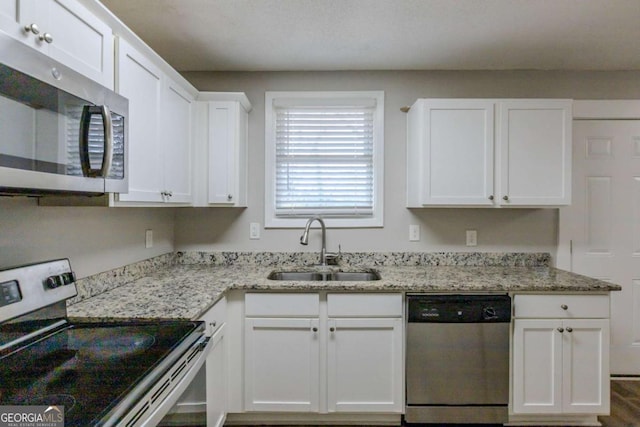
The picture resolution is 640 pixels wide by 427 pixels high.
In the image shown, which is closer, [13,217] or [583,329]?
[13,217]

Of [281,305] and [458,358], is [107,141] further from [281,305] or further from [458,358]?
[458,358]

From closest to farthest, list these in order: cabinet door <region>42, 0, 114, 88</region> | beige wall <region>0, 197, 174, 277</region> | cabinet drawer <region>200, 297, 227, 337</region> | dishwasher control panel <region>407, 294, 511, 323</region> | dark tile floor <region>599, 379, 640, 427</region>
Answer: cabinet door <region>42, 0, 114, 88</region> < beige wall <region>0, 197, 174, 277</region> < cabinet drawer <region>200, 297, 227, 337</region> < dishwasher control panel <region>407, 294, 511, 323</region> < dark tile floor <region>599, 379, 640, 427</region>

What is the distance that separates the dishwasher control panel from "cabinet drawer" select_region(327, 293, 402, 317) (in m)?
0.11

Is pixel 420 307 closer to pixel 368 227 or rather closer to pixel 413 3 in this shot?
pixel 368 227

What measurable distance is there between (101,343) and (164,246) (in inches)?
55.8

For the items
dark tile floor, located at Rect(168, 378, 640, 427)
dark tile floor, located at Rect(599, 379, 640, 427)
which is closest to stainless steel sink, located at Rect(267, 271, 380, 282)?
dark tile floor, located at Rect(168, 378, 640, 427)

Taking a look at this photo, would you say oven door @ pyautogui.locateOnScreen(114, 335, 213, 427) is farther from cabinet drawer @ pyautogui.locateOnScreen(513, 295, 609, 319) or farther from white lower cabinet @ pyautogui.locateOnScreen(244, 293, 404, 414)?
cabinet drawer @ pyautogui.locateOnScreen(513, 295, 609, 319)

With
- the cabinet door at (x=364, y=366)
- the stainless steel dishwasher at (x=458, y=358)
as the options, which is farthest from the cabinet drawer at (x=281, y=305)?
the stainless steel dishwasher at (x=458, y=358)

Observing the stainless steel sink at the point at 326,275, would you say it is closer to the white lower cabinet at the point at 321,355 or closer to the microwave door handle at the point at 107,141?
the white lower cabinet at the point at 321,355

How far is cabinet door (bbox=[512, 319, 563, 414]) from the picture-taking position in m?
1.99

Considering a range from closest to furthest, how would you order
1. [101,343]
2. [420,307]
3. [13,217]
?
[101,343] < [13,217] < [420,307]

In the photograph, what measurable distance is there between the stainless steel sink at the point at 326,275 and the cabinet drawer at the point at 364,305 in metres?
0.44

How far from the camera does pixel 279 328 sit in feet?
6.66

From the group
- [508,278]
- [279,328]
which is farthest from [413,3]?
[279,328]
